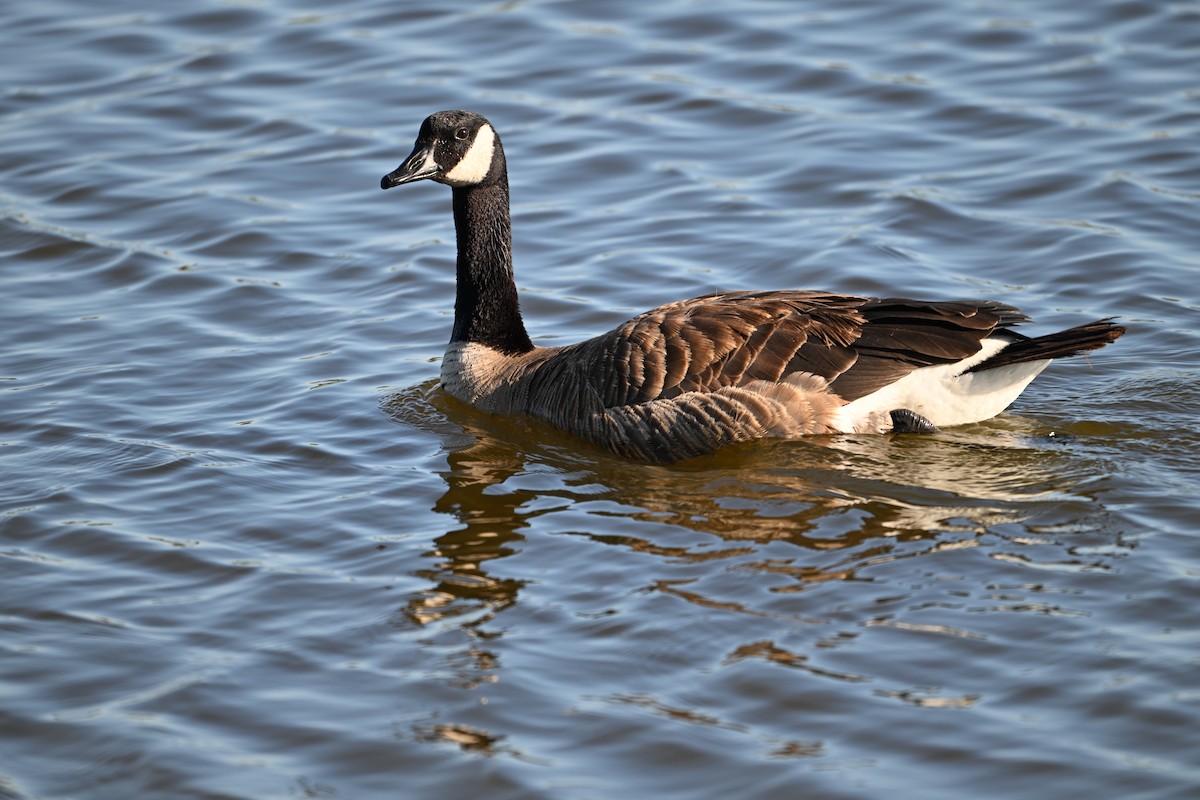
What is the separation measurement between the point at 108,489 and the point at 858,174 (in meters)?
7.49

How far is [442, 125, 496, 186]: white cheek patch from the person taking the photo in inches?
395

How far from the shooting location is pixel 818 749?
5.97 metres

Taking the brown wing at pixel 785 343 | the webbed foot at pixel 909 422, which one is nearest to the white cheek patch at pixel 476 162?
the brown wing at pixel 785 343

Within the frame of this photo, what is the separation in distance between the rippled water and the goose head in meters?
1.56

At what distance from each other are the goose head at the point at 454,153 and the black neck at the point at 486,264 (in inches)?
5.6

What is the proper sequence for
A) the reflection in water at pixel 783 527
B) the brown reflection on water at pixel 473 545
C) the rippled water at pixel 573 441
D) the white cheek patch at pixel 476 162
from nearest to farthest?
the rippled water at pixel 573 441 < the reflection in water at pixel 783 527 < the brown reflection on water at pixel 473 545 < the white cheek patch at pixel 476 162

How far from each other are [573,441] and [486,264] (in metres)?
1.60

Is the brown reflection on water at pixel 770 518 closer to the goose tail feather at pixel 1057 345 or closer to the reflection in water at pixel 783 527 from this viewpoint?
the reflection in water at pixel 783 527

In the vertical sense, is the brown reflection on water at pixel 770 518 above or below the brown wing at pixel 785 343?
below

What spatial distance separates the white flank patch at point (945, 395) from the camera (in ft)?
28.7

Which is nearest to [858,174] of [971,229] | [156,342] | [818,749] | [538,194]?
[971,229]

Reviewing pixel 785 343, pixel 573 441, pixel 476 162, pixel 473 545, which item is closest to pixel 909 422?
pixel 785 343

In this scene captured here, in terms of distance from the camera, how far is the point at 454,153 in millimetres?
9969

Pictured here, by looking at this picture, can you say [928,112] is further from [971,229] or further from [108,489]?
[108,489]
